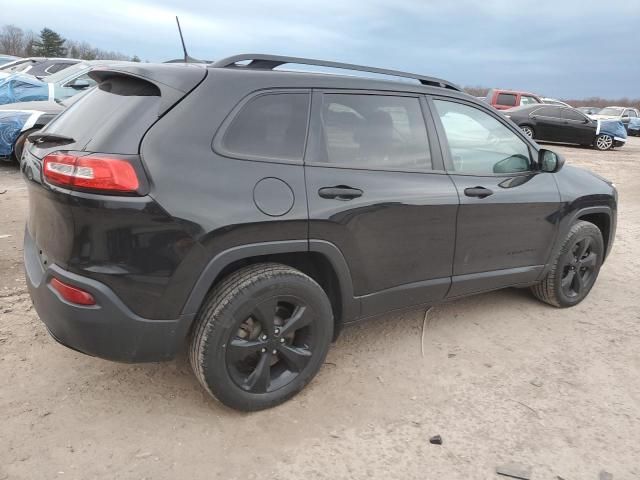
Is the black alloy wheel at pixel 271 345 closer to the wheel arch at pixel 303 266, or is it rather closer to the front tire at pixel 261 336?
the front tire at pixel 261 336

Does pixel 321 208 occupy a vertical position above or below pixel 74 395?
above

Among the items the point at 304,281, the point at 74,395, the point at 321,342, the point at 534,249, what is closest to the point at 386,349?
the point at 321,342

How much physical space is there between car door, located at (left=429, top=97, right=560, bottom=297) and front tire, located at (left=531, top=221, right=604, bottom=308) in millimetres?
234

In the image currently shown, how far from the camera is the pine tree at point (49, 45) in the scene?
2249 inches

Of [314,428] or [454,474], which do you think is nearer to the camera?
[454,474]

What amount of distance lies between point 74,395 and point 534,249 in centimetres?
320

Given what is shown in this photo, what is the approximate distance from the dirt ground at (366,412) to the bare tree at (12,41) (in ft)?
247

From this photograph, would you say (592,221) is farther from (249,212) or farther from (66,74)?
(66,74)

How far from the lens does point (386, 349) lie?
11.8ft

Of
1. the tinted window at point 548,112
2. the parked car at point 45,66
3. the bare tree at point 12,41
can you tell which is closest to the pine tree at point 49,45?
the bare tree at point 12,41

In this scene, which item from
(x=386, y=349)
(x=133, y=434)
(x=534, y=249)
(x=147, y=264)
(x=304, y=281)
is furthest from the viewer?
(x=534, y=249)

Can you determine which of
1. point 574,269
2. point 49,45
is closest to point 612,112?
point 574,269

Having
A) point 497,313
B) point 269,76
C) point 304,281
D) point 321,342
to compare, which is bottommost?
point 497,313

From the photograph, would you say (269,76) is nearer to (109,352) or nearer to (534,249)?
(109,352)
